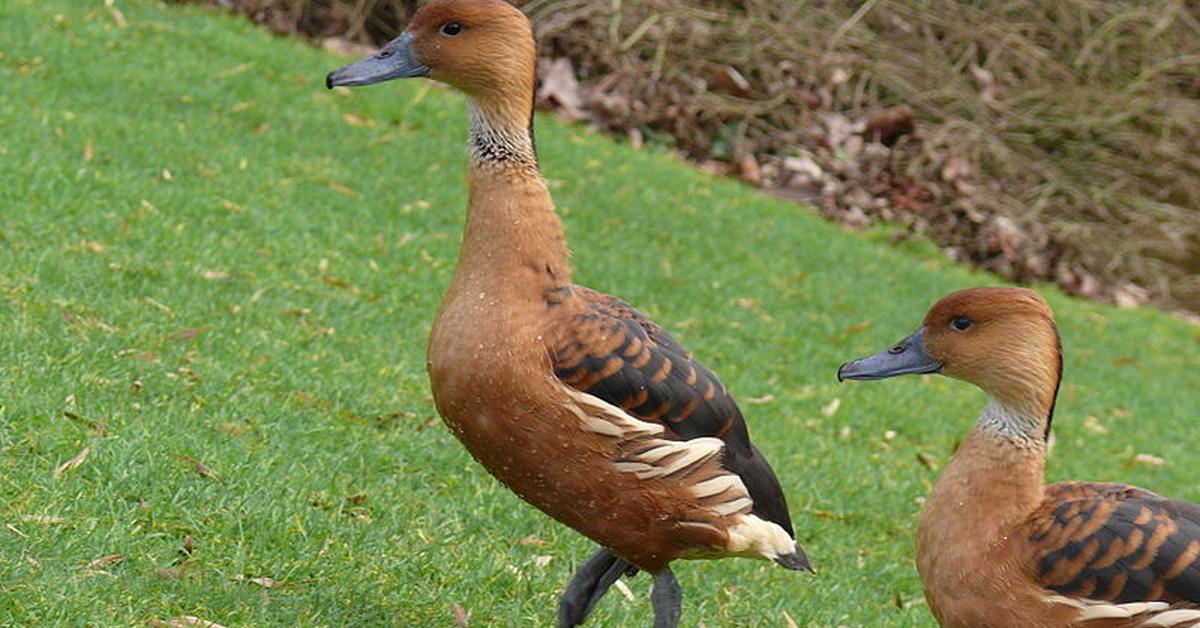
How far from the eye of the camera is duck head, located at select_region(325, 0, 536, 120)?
4434 mm

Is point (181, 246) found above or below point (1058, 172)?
above

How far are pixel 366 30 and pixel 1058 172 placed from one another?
791 cm

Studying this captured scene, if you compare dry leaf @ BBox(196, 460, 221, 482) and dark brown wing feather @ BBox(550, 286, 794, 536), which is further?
dry leaf @ BBox(196, 460, 221, 482)

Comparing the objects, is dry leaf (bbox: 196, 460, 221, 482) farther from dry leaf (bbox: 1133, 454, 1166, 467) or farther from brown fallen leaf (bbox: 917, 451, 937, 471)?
dry leaf (bbox: 1133, 454, 1166, 467)

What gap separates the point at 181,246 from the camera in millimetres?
7750

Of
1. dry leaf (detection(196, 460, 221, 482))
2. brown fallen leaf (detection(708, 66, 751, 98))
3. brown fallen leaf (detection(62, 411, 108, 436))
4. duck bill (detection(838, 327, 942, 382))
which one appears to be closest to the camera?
duck bill (detection(838, 327, 942, 382))

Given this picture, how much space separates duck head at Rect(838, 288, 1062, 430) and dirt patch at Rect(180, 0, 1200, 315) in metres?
9.44

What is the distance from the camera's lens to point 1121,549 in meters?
4.24

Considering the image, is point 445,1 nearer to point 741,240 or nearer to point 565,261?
point 565,261

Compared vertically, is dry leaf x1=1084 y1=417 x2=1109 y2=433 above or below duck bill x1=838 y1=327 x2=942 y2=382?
below

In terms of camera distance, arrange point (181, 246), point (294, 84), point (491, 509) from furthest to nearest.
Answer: point (294, 84)
point (181, 246)
point (491, 509)

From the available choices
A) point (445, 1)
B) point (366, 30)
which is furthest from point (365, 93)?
point (445, 1)

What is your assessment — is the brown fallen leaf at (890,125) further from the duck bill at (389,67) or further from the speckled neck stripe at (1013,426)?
the duck bill at (389,67)

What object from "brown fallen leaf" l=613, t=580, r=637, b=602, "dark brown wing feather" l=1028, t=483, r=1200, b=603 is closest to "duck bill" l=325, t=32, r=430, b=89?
"brown fallen leaf" l=613, t=580, r=637, b=602
